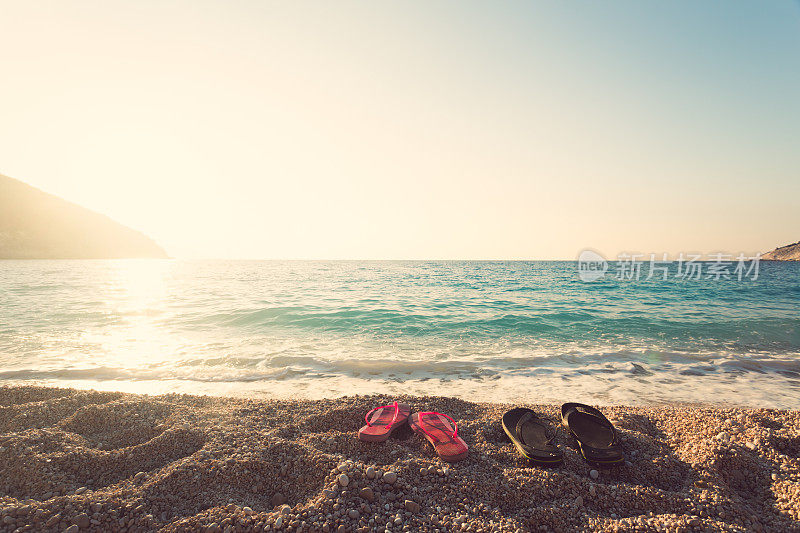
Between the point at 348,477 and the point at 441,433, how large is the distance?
1310 mm

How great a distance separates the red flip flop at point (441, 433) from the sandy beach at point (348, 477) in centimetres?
12

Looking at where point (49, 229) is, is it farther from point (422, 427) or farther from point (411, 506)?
point (411, 506)

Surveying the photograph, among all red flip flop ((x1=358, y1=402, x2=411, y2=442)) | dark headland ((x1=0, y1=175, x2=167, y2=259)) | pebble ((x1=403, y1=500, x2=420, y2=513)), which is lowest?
red flip flop ((x1=358, y1=402, x2=411, y2=442))

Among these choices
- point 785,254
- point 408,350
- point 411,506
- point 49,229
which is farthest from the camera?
point 785,254

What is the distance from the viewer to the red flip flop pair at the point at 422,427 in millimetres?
3449

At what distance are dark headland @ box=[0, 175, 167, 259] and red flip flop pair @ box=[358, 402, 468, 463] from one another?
9999 cm

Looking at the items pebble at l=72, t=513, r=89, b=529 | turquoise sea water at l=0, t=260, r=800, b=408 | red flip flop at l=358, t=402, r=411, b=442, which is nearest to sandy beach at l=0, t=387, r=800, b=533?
pebble at l=72, t=513, r=89, b=529

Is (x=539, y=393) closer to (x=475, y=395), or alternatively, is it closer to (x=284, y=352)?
(x=475, y=395)

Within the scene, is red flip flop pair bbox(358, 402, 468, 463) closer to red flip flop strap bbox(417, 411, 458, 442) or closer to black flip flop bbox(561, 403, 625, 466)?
red flip flop strap bbox(417, 411, 458, 442)

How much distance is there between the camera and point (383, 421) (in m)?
4.09

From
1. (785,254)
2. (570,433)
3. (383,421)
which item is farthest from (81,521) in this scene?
(785,254)

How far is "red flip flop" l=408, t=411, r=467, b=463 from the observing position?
337cm

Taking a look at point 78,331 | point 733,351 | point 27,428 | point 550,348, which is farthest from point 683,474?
point 78,331

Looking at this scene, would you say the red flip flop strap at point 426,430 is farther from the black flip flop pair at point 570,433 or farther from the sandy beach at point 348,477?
the black flip flop pair at point 570,433
